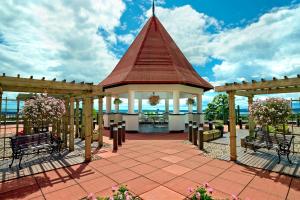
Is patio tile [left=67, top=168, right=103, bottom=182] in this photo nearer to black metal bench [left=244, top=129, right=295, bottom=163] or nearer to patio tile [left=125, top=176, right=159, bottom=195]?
patio tile [left=125, top=176, right=159, bottom=195]

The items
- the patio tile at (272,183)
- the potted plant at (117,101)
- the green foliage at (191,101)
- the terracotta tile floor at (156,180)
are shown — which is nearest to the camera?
the terracotta tile floor at (156,180)

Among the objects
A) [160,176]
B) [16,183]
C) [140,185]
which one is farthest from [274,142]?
[16,183]

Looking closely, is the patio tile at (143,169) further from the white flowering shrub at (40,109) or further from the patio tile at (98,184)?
the white flowering shrub at (40,109)

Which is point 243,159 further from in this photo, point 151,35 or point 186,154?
point 151,35

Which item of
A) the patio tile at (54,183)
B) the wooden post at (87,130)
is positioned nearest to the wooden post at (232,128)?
the wooden post at (87,130)

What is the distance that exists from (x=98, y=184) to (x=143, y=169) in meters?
1.64

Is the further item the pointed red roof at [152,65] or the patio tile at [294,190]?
the pointed red roof at [152,65]

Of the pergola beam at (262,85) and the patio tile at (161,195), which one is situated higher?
the pergola beam at (262,85)

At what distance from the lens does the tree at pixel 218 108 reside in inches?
857

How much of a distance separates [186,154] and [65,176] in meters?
4.85

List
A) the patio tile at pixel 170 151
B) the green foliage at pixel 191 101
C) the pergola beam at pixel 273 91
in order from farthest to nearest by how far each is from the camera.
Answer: the green foliage at pixel 191 101
the patio tile at pixel 170 151
the pergola beam at pixel 273 91

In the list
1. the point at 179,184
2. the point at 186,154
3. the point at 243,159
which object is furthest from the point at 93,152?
the point at 243,159

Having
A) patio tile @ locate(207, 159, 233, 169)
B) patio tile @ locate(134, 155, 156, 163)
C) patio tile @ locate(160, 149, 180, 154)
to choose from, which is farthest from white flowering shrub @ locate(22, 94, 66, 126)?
patio tile @ locate(207, 159, 233, 169)

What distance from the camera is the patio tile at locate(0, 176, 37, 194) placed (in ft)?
15.4
